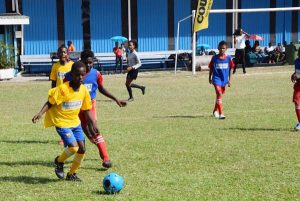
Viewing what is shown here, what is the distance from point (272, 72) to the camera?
2708 cm

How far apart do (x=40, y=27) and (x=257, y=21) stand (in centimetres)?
1284

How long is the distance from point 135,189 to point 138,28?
25246 mm

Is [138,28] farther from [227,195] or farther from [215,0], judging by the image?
[227,195]

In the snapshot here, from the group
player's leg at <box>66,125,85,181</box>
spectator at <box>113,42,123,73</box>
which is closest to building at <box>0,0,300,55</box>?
spectator at <box>113,42,123,73</box>

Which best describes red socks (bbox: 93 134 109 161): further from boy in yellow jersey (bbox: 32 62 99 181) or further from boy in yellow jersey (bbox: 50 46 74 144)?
boy in yellow jersey (bbox: 50 46 74 144)

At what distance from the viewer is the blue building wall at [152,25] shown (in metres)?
32.1

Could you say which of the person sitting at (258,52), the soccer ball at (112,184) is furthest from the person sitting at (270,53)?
the soccer ball at (112,184)

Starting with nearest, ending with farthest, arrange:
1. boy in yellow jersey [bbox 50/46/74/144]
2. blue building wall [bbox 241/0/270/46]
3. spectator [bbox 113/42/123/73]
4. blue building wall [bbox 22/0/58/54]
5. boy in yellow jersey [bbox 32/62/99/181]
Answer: boy in yellow jersey [bbox 32/62/99/181]
boy in yellow jersey [bbox 50/46/74/144]
spectator [bbox 113/42/123/73]
blue building wall [bbox 22/0/58/54]
blue building wall [bbox 241/0/270/46]

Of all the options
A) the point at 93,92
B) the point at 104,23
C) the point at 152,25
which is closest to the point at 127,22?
the point at 104,23

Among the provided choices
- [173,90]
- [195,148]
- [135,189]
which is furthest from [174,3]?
[135,189]

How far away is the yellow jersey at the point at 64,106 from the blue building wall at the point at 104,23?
78.1ft

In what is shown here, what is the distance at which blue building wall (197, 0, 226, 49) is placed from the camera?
33.5 m

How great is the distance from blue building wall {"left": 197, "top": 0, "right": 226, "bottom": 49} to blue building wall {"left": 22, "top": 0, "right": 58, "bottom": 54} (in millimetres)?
8379

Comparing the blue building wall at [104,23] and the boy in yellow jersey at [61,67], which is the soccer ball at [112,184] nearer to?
the boy in yellow jersey at [61,67]
